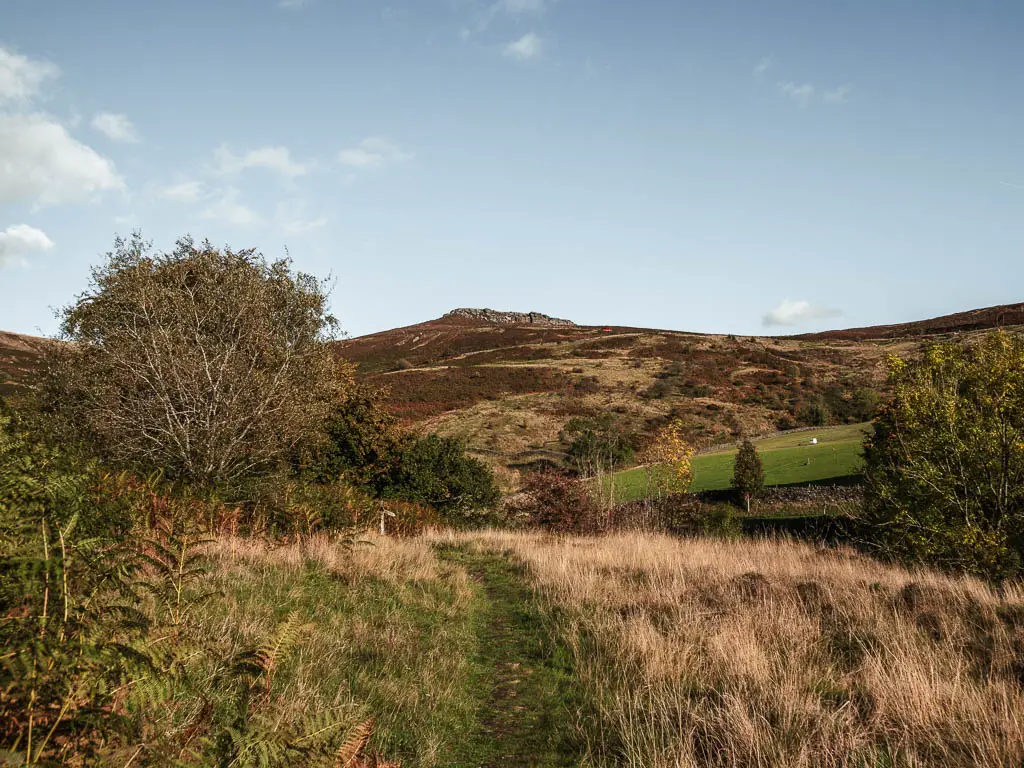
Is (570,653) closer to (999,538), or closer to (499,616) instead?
(499,616)

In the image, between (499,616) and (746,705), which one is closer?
(746,705)

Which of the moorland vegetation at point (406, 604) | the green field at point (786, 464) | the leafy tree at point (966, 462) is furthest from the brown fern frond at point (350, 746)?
the green field at point (786, 464)

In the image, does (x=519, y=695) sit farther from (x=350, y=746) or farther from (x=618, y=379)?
(x=618, y=379)

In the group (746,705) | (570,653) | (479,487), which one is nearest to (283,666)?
(570,653)

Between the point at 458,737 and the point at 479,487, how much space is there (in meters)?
19.3

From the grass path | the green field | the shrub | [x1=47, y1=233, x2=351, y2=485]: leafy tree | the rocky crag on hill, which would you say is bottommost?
the green field

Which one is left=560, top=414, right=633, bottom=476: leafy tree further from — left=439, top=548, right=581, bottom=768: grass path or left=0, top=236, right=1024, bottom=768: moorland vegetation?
left=439, top=548, right=581, bottom=768: grass path

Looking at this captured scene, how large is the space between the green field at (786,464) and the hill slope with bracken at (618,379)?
5.70 metres

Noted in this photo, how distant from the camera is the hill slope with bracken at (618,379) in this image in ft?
141

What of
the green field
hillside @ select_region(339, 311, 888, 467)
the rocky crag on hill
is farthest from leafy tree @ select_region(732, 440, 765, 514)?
the rocky crag on hill

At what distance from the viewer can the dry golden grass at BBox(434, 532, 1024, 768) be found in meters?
3.34

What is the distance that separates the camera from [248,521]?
11211 mm

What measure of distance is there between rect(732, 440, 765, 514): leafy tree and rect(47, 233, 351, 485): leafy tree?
671 inches

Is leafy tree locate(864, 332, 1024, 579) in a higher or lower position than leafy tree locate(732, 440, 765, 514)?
higher
